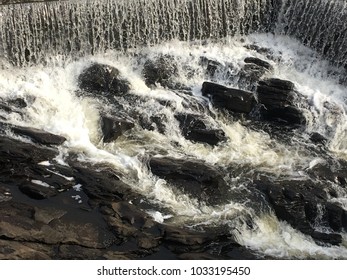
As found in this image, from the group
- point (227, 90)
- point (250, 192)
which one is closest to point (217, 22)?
point (227, 90)

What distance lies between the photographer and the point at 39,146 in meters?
10.3

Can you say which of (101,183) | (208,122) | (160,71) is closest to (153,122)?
(208,122)

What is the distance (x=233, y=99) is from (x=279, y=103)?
121cm

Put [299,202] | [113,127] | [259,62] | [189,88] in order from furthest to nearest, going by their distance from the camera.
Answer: [259,62] < [189,88] < [113,127] < [299,202]

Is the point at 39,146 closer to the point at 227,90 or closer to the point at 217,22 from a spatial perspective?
the point at 227,90

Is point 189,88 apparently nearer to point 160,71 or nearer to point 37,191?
point 160,71

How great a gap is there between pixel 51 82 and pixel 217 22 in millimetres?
5407

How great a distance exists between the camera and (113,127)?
1099cm

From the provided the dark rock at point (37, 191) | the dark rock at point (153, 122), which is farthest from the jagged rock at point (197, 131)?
the dark rock at point (37, 191)

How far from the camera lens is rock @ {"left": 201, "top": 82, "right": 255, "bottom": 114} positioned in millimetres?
12016

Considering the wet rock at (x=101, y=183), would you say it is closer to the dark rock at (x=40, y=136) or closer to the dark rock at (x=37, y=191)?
the dark rock at (x=37, y=191)

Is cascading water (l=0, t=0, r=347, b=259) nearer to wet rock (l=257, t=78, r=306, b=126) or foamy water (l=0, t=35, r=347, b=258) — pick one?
foamy water (l=0, t=35, r=347, b=258)

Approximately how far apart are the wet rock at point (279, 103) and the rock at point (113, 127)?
3559 mm

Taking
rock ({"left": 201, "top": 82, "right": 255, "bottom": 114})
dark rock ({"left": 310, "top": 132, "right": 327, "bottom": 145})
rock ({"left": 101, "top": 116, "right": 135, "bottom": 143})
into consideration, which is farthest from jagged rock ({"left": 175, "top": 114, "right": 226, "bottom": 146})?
dark rock ({"left": 310, "top": 132, "right": 327, "bottom": 145})
